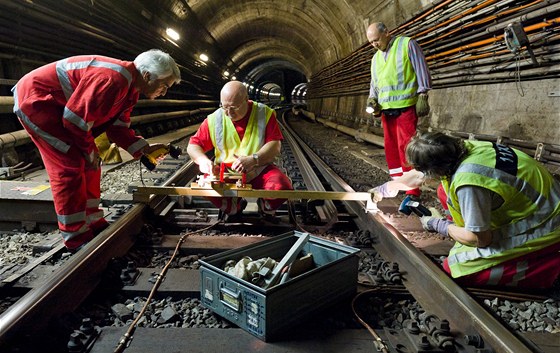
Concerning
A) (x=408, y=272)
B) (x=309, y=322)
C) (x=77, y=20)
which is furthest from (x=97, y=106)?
(x=77, y=20)

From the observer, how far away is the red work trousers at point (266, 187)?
11.5 ft

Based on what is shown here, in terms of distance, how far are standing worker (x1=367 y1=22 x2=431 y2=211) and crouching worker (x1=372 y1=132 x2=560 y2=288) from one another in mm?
2006

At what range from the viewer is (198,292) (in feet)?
7.40

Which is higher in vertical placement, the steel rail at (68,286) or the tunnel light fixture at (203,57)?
the tunnel light fixture at (203,57)

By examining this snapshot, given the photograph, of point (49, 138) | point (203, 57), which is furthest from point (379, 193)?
point (203, 57)

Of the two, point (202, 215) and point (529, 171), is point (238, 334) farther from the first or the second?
point (202, 215)

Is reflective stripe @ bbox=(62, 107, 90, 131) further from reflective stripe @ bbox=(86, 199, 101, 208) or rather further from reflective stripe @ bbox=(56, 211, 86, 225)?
reflective stripe @ bbox=(86, 199, 101, 208)

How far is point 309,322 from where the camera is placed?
201cm

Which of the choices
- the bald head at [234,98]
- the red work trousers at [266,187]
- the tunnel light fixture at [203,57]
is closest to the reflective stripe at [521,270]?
the red work trousers at [266,187]

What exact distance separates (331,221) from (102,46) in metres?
6.92

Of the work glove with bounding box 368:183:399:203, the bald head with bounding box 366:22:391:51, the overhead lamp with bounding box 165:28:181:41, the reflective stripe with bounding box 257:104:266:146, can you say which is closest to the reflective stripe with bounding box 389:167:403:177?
the work glove with bounding box 368:183:399:203

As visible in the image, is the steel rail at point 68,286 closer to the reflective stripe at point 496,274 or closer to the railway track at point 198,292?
the railway track at point 198,292

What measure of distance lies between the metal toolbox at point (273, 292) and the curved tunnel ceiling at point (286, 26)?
36.8 feet

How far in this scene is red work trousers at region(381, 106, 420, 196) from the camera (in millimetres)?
4441
